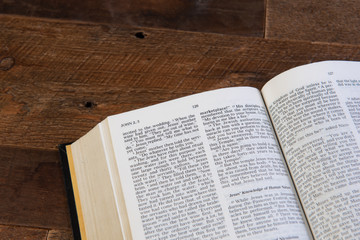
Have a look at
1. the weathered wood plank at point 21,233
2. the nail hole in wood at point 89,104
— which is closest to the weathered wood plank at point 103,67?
the nail hole in wood at point 89,104

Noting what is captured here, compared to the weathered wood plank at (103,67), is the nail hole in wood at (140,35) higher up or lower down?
higher up

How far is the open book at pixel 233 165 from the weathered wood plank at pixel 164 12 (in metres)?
0.18

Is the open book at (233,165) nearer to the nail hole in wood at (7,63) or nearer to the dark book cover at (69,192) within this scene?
the dark book cover at (69,192)

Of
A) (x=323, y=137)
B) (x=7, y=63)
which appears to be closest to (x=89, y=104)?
(x=7, y=63)

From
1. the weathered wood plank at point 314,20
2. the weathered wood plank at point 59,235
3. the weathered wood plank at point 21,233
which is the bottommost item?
the weathered wood plank at point 59,235

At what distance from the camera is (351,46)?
0.70 meters

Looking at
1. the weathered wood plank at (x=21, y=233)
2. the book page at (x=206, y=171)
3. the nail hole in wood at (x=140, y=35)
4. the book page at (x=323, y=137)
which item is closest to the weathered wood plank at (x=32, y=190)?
the weathered wood plank at (x=21, y=233)

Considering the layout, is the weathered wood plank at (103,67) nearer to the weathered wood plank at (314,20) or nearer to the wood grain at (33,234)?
the weathered wood plank at (314,20)

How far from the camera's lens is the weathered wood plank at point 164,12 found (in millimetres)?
731

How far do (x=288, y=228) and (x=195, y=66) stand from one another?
32cm

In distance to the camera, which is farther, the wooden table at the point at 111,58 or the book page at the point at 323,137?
the wooden table at the point at 111,58

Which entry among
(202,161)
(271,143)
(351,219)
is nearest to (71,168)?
(202,161)

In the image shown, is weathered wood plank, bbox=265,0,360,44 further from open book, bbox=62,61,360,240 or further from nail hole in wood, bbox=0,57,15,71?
nail hole in wood, bbox=0,57,15,71

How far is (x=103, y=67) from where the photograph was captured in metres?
0.69
